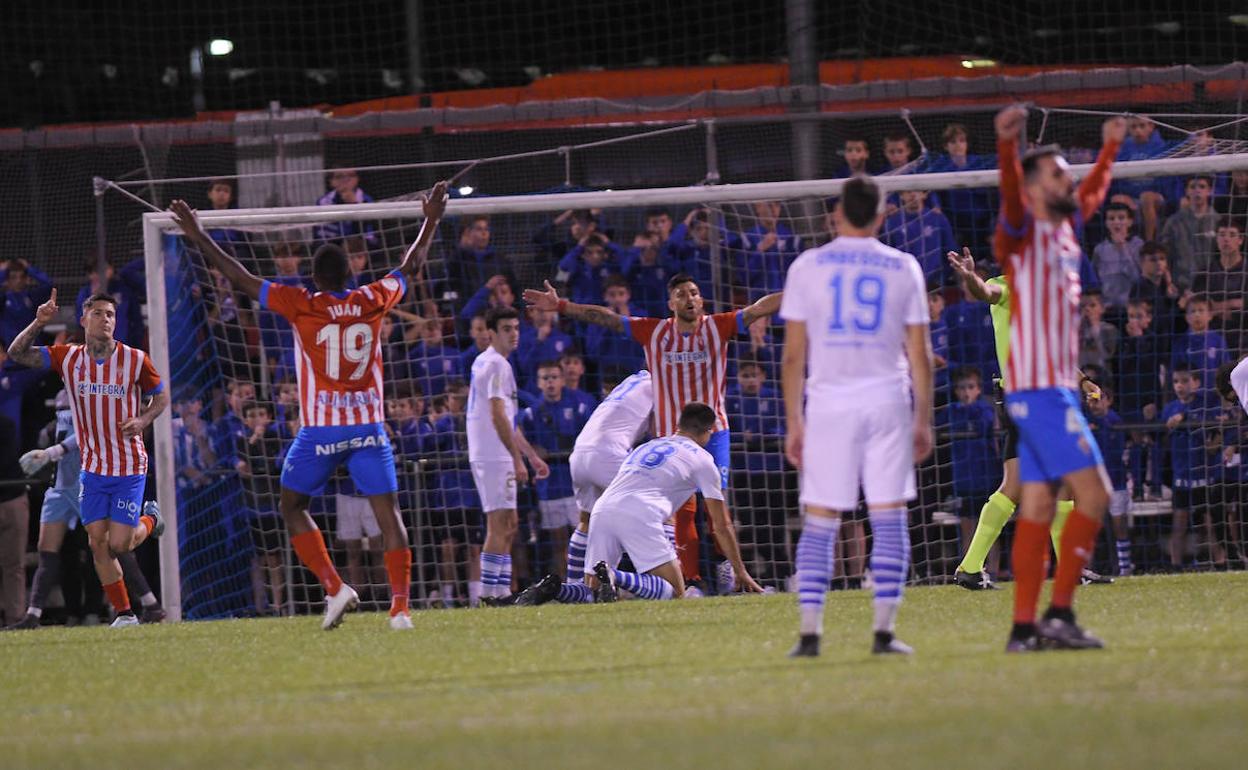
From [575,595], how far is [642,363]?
3.64 meters

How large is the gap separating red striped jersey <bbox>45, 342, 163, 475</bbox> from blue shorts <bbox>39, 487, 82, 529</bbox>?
1520 mm

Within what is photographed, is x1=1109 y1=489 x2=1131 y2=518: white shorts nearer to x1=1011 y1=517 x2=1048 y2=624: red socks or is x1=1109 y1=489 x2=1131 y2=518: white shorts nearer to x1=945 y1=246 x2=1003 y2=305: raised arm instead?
x1=945 y1=246 x2=1003 y2=305: raised arm

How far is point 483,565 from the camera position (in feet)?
47.3

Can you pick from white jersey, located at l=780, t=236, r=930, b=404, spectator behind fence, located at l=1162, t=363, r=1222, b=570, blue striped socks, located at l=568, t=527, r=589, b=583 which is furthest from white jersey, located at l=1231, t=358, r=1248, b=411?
white jersey, located at l=780, t=236, r=930, b=404

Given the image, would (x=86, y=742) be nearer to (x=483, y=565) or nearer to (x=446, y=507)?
(x=483, y=565)

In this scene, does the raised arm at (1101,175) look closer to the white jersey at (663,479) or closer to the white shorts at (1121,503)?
the white jersey at (663,479)

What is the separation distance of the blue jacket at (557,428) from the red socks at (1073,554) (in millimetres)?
8582

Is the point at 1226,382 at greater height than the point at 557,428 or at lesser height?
greater

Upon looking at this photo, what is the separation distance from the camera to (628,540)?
12914mm

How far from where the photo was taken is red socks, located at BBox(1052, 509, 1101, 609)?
7680 mm

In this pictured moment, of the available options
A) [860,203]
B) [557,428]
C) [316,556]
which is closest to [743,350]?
[557,428]

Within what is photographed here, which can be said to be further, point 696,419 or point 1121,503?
point 1121,503

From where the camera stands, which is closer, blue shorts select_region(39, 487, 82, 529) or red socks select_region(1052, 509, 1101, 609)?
red socks select_region(1052, 509, 1101, 609)

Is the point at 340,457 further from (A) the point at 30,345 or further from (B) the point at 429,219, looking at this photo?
(A) the point at 30,345
